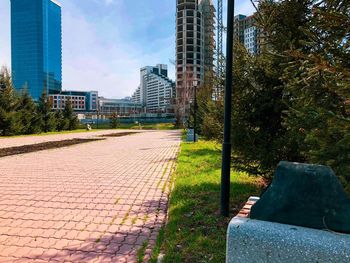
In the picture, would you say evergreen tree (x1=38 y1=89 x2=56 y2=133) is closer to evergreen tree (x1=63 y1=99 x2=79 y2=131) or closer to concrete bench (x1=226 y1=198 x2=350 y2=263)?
evergreen tree (x1=63 y1=99 x2=79 y2=131)

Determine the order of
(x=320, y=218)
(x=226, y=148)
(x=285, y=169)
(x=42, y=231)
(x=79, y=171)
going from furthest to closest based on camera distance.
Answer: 1. (x=79, y=171)
2. (x=226, y=148)
3. (x=42, y=231)
4. (x=285, y=169)
5. (x=320, y=218)

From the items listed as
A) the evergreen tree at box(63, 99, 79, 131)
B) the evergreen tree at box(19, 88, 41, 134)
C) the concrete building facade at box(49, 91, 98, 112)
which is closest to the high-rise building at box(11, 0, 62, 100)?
the concrete building facade at box(49, 91, 98, 112)

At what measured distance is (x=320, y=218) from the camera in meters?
2.21

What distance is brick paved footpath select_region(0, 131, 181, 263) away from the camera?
3.92 m

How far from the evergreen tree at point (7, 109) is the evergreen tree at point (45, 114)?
6.41 meters

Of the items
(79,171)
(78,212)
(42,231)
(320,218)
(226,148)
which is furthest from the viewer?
(79,171)

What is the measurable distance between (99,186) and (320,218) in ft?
20.5

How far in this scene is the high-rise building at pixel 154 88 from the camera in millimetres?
128125

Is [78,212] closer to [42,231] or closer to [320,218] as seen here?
[42,231]

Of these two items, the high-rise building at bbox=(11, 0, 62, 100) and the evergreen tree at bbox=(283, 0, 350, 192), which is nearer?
the evergreen tree at bbox=(283, 0, 350, 192)

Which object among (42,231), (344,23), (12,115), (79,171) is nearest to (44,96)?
(12,115)

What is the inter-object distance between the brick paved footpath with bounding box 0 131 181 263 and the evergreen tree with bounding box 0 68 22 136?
79.4 ft

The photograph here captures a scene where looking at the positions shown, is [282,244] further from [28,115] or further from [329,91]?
[28,115]

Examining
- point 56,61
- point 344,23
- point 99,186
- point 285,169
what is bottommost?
point 99,186
